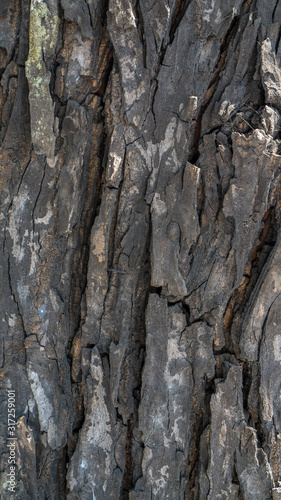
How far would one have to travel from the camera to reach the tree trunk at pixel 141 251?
4.28 ft

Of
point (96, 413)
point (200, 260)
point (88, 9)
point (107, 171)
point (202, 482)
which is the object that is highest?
point (88, 9)

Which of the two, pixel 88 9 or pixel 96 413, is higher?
pixel 88 9

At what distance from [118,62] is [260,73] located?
46 centimetres

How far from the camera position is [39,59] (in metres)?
1.29

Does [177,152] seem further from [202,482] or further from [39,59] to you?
[202,482]

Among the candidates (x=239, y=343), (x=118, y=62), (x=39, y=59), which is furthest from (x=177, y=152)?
(x=239, y=343)

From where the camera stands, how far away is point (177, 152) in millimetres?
1320

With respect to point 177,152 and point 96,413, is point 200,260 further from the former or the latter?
point 96,413

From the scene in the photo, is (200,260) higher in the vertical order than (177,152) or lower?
lower

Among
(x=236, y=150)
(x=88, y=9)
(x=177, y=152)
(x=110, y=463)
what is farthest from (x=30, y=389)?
(x=88, y=9)

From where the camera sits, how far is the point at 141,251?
4.40 feet

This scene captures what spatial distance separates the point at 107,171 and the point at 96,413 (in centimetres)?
78

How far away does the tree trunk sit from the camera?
1.30 meters

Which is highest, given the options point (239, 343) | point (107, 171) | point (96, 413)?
point (107, 171)
